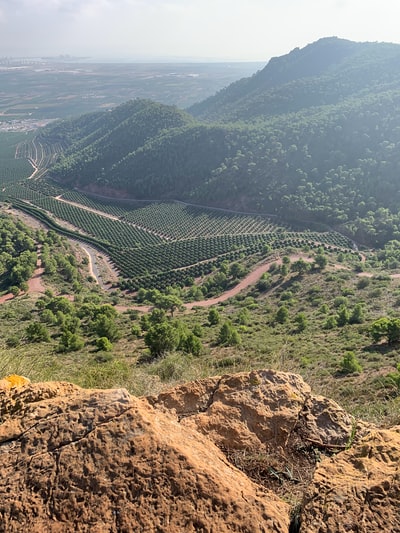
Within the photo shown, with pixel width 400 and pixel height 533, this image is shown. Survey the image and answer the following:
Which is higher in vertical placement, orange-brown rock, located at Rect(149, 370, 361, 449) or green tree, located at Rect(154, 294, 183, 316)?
orange-brown rock, located at Rect(149, 370, 361, 449)

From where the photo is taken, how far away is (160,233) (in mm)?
86000

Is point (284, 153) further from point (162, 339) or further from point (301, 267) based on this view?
point (162, 339)

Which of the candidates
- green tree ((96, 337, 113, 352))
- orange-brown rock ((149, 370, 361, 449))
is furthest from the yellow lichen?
green tree ((96, 337, 113, 352))

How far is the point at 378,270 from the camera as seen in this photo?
54.2m

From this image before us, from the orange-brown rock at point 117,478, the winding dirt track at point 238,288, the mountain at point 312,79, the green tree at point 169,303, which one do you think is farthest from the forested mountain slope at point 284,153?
the orange-brown rock at point 117,478

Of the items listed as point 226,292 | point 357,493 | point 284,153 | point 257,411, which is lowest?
point 226,292

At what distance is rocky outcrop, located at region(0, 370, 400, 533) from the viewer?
402 centimetres

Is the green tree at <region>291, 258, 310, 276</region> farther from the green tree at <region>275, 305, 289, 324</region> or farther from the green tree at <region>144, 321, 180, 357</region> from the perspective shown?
the green tree at <region>144, 321, 180, 357</region>

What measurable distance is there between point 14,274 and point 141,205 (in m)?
51.9

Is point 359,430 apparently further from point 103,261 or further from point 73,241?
point 73,241

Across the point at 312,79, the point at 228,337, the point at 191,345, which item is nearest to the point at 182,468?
the point at 191,345

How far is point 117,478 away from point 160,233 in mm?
82791

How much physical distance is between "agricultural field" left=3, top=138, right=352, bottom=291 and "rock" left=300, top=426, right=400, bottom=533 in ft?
189

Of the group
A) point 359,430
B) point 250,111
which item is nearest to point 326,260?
point 359,430
